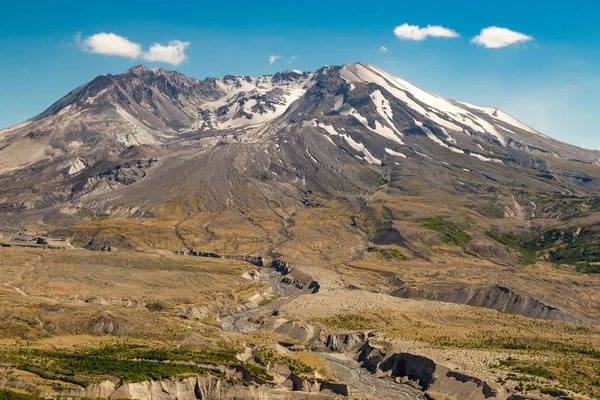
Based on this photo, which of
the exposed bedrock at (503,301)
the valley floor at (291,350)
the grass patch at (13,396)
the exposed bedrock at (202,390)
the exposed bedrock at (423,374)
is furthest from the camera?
the exposed bedrock at (503,301)

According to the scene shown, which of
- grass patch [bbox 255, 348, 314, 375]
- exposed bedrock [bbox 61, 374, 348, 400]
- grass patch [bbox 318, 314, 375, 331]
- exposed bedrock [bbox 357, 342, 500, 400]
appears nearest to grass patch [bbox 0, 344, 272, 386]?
exposed bedrock [bbox 61, 374, 348, 400]

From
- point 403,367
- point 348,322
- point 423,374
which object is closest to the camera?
point 423,374

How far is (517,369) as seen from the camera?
4188 inches

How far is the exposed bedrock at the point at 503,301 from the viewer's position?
6767 inches

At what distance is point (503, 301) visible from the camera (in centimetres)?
18500

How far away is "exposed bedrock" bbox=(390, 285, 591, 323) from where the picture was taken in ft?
564

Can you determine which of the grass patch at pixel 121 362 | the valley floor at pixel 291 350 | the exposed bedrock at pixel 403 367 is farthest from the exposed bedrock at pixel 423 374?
the grass patch at pixel 121 362

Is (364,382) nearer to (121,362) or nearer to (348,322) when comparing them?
(121,362)

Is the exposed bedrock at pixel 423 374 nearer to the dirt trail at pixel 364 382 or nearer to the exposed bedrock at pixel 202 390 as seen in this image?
the dirt trail at pixel 364 382

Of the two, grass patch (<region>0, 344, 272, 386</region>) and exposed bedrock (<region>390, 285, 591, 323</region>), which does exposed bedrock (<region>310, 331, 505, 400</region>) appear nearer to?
grass patch (<region>0, 344, 272, 386</region>)

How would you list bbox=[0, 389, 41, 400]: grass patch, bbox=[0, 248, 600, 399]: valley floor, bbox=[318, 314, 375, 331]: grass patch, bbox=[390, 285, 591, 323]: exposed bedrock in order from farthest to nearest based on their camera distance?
bbox=[390, 285, 591, 323]: exposed bedrock, bbox=[318, 314, 375, 331]: grass patch, bbox=[0, 248, 600, 399]: valley floor, bbox=[0, 389, 41, 400]: grass patch

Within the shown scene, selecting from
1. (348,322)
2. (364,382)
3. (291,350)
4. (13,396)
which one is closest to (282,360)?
(364,382)

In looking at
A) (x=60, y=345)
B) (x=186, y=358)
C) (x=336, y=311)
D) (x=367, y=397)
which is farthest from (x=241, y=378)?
(x=336, y=311)

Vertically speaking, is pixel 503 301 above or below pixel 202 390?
above
